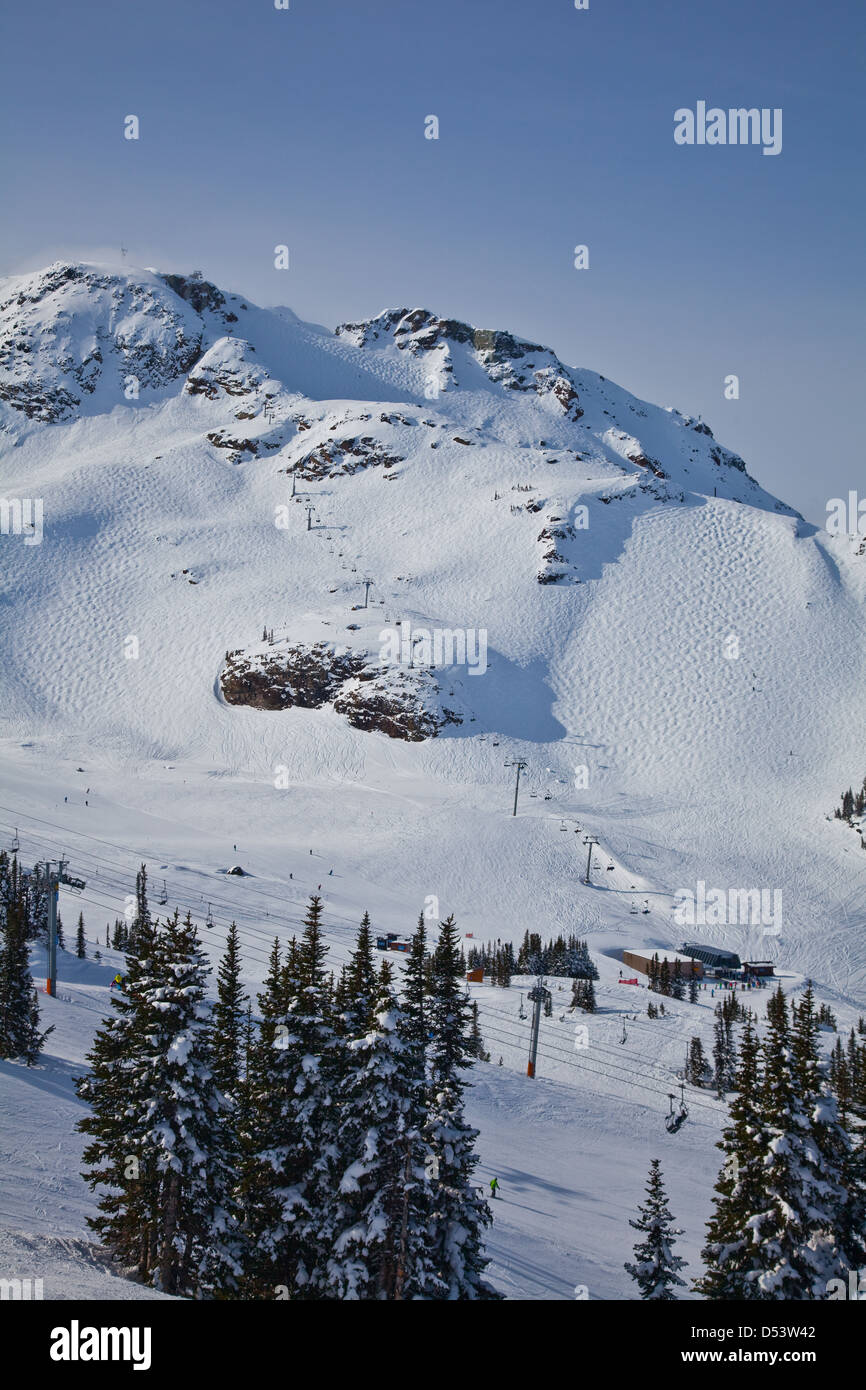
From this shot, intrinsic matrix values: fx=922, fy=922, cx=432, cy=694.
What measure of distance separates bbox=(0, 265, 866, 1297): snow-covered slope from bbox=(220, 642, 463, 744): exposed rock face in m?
0.49

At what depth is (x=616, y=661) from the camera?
378 ft

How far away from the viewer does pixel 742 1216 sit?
18984 mm

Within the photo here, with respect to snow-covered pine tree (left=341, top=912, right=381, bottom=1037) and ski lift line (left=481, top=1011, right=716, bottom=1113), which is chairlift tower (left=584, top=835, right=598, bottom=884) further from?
snow-covered pine tree (left=341, top=912, right=381, bottom=1037)

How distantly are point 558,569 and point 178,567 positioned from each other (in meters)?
56.4

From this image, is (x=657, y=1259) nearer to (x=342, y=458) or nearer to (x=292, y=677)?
(x=292, y=677)

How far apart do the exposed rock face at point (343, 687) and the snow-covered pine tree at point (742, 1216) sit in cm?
8169

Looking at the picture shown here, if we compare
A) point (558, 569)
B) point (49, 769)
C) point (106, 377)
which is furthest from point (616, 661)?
point (106, 377)

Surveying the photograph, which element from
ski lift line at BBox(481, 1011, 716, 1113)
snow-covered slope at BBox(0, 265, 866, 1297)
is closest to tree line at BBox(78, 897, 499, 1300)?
snow-covered slope at BBox(0, 265, 866, 1297)

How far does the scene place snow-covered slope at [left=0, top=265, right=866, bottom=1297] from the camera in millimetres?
71625

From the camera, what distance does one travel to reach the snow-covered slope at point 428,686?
71.6m

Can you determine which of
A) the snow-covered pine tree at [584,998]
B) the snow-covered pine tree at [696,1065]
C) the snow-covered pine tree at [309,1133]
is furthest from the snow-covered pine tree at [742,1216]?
the snow-covered pine tree at [584,998]

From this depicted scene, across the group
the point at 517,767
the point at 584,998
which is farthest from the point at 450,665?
the point at 584,998

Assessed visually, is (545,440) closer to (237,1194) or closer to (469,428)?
(469,428)

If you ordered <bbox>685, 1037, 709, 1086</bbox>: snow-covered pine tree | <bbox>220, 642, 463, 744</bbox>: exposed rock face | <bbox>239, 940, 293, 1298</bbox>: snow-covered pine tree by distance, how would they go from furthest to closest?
<bbox>220, 642, 463, 744</bbox>: exposed rock face, <bbox>685, 1037, 709, 1086</bbox>: snow-covered pine tree, <bbox>239, 940, 293, 1298</bbox>: snow-covered pine tree
